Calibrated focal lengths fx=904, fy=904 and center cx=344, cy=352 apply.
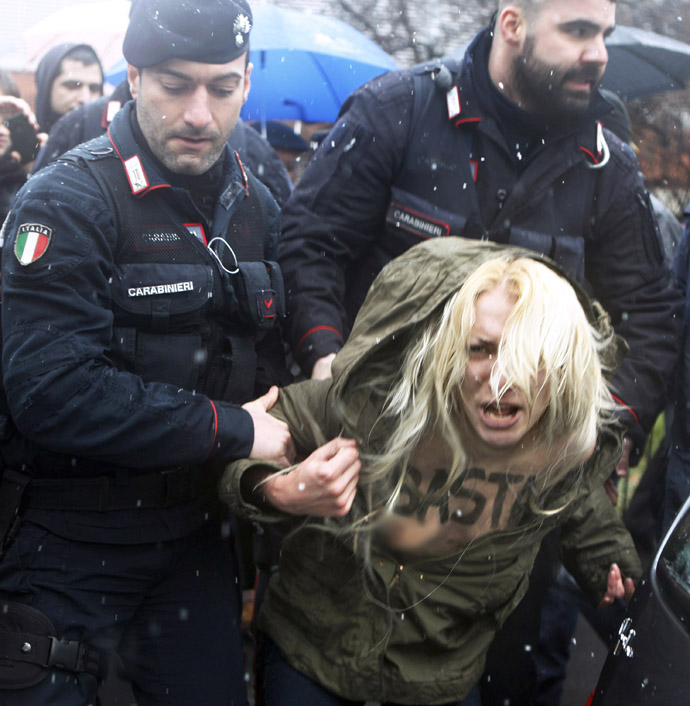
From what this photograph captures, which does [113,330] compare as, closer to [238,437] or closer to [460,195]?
[238,437]

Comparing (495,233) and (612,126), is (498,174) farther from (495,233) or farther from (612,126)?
(612,126)

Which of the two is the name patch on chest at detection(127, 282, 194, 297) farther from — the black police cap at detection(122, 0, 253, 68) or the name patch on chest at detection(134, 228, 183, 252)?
the black police cap at detection(122, 0, 253, 68)

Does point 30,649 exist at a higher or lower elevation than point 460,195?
lower

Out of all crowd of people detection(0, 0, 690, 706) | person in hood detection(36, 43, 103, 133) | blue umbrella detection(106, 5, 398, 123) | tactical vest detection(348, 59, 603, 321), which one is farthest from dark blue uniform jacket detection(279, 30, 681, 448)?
blue umbrella detection(106, 5, 398, 123)

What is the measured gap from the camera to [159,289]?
7.99ft

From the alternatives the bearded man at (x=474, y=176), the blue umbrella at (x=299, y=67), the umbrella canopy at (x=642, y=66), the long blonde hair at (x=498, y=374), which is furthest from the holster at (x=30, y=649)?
the umbrella canopy at (x=642, y=66)

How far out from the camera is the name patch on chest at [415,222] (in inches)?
126

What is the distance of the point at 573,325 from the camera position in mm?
2281

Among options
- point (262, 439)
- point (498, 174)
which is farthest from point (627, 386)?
point (262, 439)

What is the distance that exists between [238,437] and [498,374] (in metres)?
0.72

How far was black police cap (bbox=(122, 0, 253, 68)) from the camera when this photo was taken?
2.49 meters

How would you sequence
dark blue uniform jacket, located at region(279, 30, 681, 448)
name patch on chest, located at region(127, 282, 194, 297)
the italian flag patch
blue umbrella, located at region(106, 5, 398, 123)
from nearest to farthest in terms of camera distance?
the italian flag patch < name patch on chest, located at region(127, 282, 194, 297) < dark blue uniform jacket, located at region(279, 30, 681, 448) < blue umbrella, located at region(106, 5, 398, 123)

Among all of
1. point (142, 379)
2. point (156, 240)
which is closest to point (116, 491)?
point (142, 379)

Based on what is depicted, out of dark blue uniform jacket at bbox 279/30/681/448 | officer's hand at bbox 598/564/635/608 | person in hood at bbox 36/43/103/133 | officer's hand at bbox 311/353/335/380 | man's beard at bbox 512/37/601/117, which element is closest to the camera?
officer's hand at bbox 598/564/635/608
